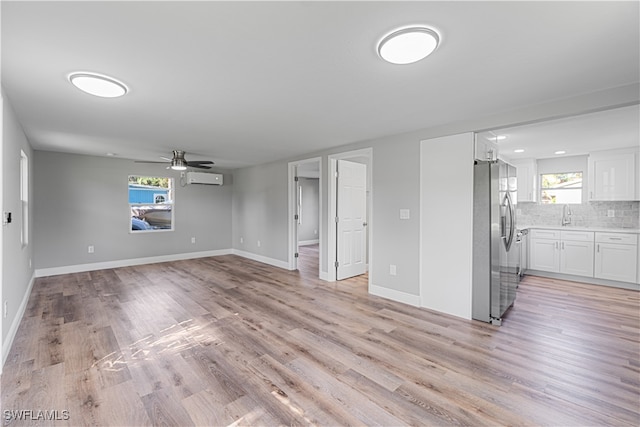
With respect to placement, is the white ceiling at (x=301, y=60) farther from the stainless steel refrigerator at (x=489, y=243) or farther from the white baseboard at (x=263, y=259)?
the white baseboard at (x=263, y=259)

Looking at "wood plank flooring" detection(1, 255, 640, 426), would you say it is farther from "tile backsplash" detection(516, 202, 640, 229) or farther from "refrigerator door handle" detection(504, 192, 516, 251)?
"tile backsplash" detection(516, 202, 640, 229)

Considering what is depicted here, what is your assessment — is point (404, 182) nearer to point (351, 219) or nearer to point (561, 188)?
point (351, 219)

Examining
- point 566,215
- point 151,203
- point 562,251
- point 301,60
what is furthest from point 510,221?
point 151,203

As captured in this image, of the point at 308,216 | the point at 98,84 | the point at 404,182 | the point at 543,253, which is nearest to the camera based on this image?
the point at 98,84

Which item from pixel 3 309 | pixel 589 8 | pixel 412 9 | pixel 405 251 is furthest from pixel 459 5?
pixel 3 309

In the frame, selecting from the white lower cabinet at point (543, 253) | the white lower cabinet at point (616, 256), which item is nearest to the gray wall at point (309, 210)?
the white lower cabinet at point (543, 253)

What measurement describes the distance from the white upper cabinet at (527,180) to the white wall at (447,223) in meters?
3.37

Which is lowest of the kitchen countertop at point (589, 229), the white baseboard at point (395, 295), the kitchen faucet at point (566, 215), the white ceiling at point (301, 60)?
the white baseboard at point (395, 295)

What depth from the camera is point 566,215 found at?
555 centimetres

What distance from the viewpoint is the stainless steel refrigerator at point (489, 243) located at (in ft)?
10.4

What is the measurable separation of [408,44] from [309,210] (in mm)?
8540

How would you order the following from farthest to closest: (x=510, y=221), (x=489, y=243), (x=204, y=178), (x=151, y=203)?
(x=204, y=178)
(x=151, y=203)
(x=510, y=221)
(x=489, y=243)

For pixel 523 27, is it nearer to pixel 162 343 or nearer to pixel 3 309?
pixel 162 343

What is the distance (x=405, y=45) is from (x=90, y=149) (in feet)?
18.8
